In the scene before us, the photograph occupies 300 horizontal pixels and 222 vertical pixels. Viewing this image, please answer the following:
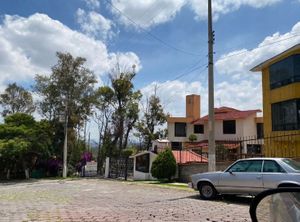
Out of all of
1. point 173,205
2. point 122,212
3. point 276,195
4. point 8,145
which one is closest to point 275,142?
point 173,205

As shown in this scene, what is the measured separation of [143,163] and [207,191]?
16.4m

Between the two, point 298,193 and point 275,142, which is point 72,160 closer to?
point 275,142

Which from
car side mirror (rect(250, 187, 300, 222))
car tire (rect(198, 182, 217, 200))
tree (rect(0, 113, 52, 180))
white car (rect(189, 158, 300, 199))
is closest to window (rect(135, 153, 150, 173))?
tree (rect(0, 113, 52, 180))

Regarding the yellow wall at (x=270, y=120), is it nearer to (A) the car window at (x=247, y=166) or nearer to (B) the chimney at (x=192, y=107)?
(A) the car window at (x=247, y=166)

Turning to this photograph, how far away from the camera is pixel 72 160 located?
4278cm

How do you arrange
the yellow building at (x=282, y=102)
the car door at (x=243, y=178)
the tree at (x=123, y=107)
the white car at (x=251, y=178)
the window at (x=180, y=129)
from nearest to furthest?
the white car at (x=251, y=178) < the car door at (x=243, y=178) < the yellow building at (x=282, y=102) < the tree at (x=123, y=107) < the window at (x=180, y=129)

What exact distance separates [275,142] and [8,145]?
821 inches

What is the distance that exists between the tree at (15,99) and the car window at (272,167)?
47.7 meters

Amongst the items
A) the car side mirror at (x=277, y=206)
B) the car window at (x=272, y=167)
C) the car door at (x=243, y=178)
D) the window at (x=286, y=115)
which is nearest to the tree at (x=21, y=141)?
the window at (x=286, y=115)

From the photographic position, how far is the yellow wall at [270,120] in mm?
25719

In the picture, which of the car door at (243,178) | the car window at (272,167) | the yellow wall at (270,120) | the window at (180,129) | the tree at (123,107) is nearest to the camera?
the car window at (272,167)

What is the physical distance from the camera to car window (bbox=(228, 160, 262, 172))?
13754 mm

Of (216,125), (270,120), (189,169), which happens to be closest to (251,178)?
(189,169)

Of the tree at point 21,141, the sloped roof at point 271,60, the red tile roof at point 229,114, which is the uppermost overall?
the sloped roof at point 271,60
